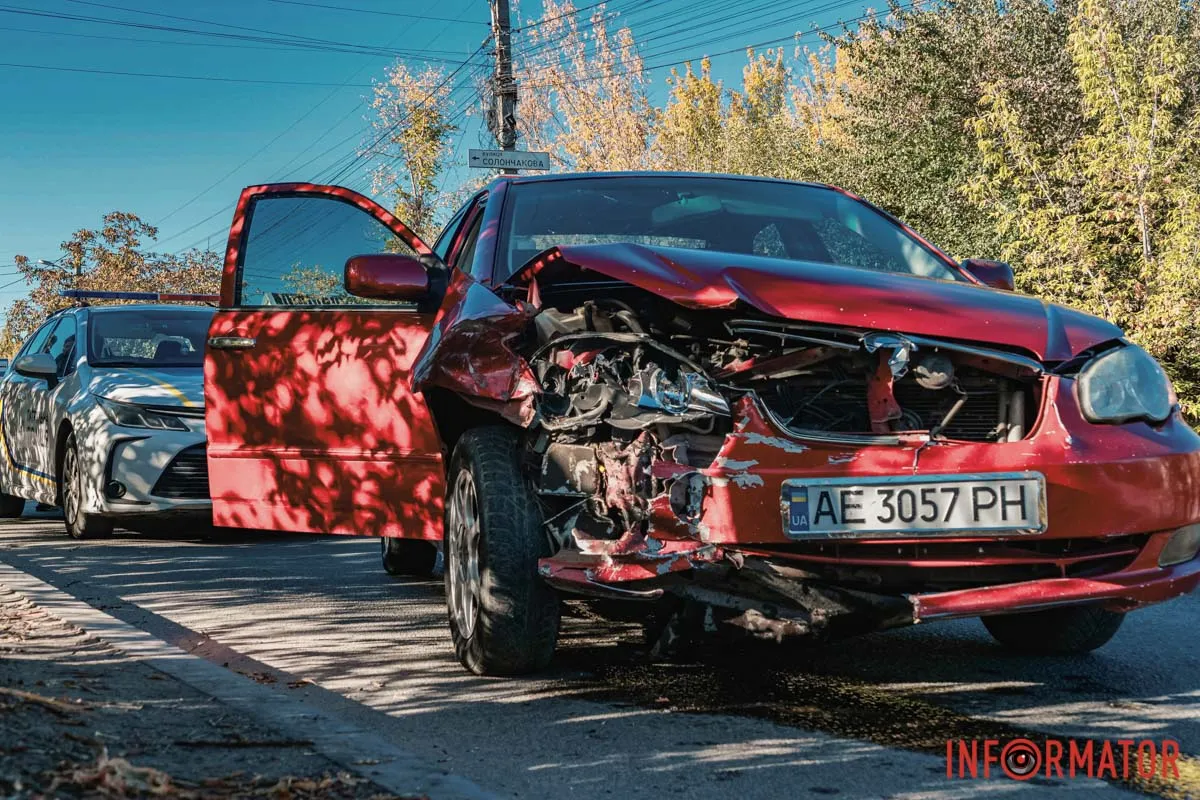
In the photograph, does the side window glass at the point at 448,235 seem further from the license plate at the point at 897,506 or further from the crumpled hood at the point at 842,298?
the license plate at the point at 897,506

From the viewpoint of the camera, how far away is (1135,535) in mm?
3824

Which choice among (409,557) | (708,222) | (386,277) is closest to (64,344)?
(409,557)

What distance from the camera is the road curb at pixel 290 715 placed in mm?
3000

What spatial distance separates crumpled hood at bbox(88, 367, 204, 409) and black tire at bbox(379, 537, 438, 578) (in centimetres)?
247

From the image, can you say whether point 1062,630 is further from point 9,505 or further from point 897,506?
point 9,505

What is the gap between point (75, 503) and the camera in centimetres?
939

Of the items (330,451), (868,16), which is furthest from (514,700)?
(868,16)

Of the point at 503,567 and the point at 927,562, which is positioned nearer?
the point at 927,562

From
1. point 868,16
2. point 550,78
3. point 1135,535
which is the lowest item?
point 1135,535

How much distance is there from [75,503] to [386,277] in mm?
5453

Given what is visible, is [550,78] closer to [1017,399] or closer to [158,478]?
[158,478]

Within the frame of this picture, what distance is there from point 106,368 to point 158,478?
4.01ft

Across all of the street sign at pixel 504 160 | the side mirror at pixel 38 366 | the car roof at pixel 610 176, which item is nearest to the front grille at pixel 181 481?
the side mirror at pixel 38 366

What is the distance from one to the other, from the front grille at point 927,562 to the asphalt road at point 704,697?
1.32 feet
